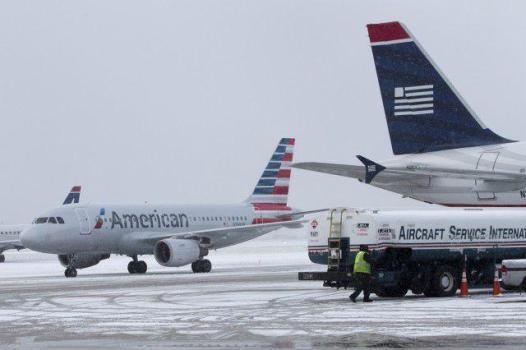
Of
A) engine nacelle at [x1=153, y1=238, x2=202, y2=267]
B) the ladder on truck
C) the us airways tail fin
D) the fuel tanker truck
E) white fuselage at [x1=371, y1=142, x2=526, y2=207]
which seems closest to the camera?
the fuel tanker truck

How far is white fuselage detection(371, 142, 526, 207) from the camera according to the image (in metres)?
34.7

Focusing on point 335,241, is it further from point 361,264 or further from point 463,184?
point 463,184

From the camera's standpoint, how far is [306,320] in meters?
24.5

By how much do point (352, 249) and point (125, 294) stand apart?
8.16m

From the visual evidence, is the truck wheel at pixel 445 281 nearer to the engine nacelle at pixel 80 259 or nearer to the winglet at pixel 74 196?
the engine nacelle at pixel 80 259

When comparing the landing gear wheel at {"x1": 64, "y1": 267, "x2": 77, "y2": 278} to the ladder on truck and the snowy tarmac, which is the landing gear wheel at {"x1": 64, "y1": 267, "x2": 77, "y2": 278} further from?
the ladder on truck

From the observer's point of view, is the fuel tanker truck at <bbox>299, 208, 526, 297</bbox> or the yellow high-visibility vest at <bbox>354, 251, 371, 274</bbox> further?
the fuel tanker truck at <bbox>299, 208, 526, 297</bbox>

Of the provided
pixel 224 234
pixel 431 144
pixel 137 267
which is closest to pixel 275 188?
pixel 224 234

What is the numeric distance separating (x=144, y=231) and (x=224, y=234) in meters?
4.40

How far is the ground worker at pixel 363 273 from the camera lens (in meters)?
30.7

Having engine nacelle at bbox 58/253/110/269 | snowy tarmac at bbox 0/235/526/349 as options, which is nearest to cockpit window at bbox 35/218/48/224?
engine nacelle at bbox 58/253/110/269

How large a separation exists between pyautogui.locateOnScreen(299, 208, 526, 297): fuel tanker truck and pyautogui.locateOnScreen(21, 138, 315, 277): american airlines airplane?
23460 mm

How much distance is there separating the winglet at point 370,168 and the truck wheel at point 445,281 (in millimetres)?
3413

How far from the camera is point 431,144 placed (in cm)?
3641
